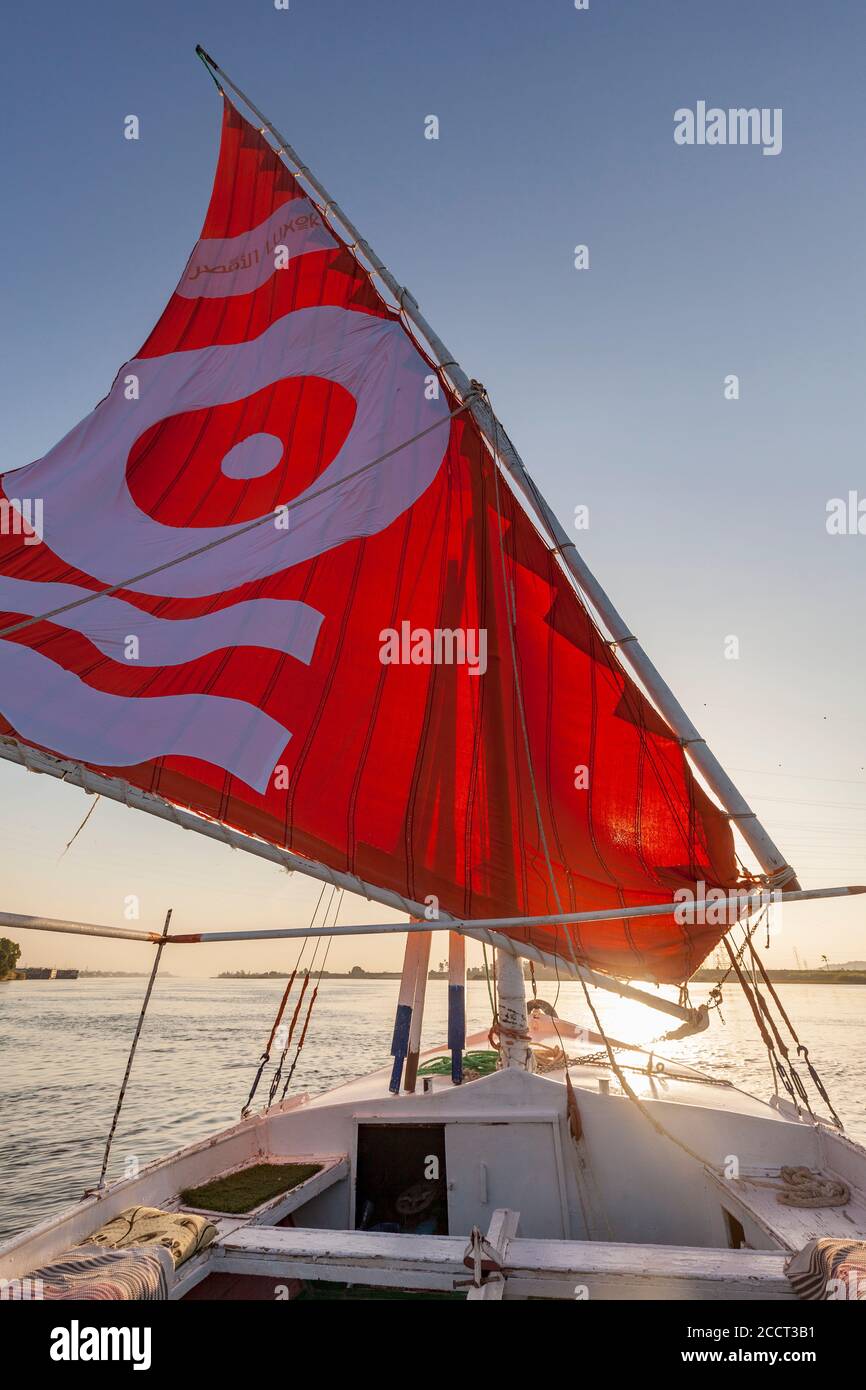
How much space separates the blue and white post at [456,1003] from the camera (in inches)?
350

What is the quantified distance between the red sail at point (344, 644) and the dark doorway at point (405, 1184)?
2661 mm

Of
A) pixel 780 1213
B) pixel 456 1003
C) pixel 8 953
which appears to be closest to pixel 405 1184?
pixel 456 1003

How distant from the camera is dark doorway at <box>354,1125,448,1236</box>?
7.65m

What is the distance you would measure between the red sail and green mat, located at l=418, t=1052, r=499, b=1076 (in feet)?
13.2

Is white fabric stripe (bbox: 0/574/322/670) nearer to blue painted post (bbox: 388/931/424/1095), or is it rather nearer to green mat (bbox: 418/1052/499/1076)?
blue painted post (bbox: 388/931/424/1095)

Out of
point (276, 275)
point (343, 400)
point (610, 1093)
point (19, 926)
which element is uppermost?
point (276, 275)

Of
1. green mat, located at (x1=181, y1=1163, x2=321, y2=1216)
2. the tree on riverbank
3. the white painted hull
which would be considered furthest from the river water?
the tree on riverbank

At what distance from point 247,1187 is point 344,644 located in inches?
203

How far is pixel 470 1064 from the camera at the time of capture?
1096cm

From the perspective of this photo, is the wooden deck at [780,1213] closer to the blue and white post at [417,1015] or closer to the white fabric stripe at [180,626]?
the blue and white post at [417,1015]
